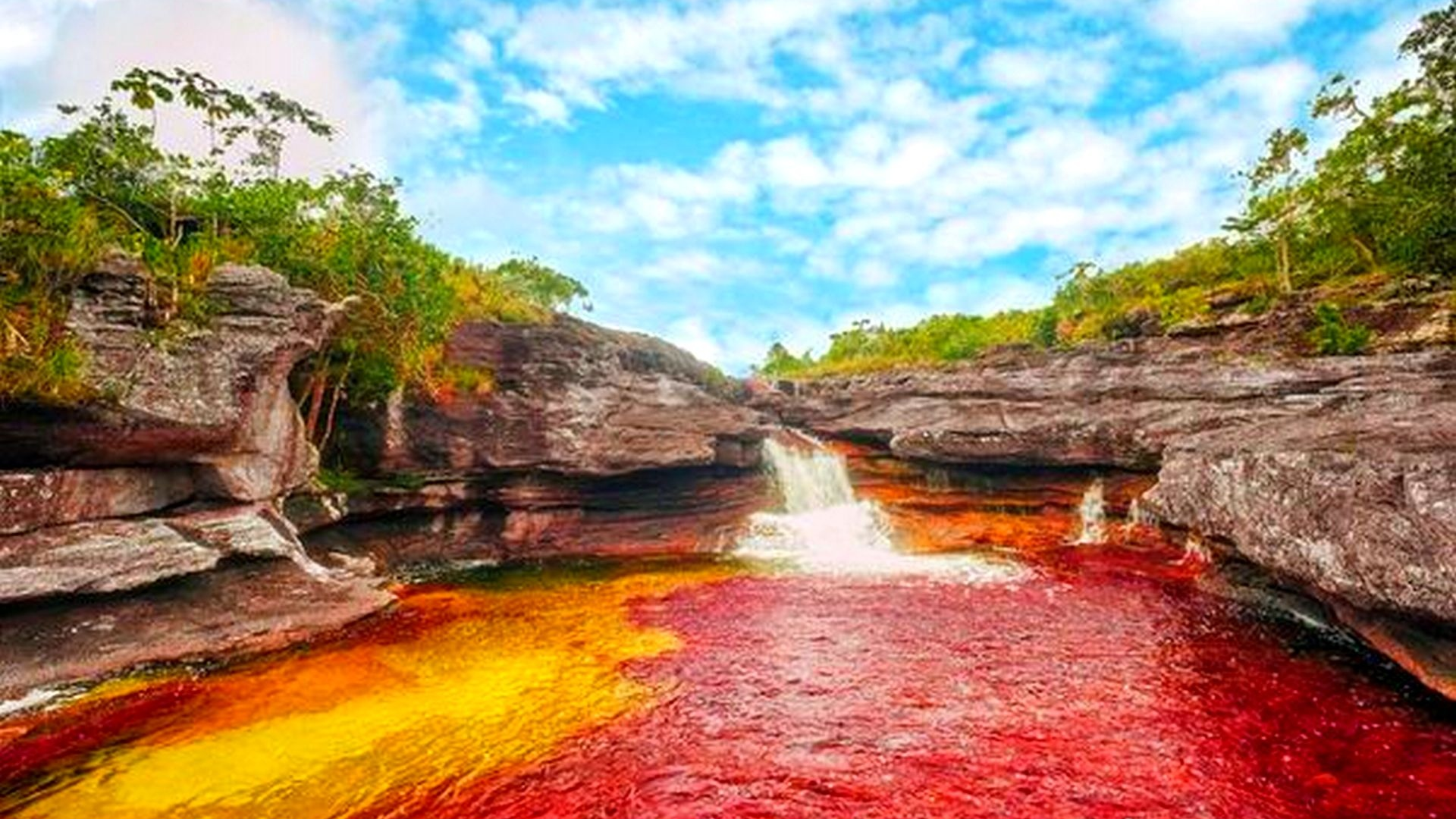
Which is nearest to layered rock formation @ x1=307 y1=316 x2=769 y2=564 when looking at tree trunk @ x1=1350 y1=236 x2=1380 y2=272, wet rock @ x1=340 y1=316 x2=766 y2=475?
wet rock @ x1=340 y1=316 x2=766 y2=475

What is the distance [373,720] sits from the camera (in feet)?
39.7

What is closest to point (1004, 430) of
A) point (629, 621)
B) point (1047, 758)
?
point (629, 621)

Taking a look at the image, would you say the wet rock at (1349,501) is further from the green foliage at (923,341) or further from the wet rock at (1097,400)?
the green foliage at (923,341)

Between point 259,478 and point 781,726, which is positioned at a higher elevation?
point 259,478

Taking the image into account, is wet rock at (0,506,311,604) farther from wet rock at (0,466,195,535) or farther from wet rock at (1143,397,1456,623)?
wet rock at (1143,397,1456,623)

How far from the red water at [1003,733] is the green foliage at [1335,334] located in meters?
14.3

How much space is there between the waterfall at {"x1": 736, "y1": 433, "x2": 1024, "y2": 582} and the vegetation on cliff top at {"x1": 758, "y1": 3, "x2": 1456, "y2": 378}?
14837 mm

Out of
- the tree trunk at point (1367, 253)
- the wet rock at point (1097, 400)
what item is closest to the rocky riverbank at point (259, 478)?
the wet rock at point (1097, 400)

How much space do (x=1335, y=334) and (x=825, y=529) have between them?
19.8 m

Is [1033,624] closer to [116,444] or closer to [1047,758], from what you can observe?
[1047,758]

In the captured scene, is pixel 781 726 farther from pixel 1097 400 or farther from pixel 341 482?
pixel 1097 400

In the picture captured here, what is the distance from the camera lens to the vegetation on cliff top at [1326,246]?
66.6 ft

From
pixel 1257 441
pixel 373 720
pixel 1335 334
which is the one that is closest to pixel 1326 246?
pixel 1335 334

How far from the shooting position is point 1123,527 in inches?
1072
